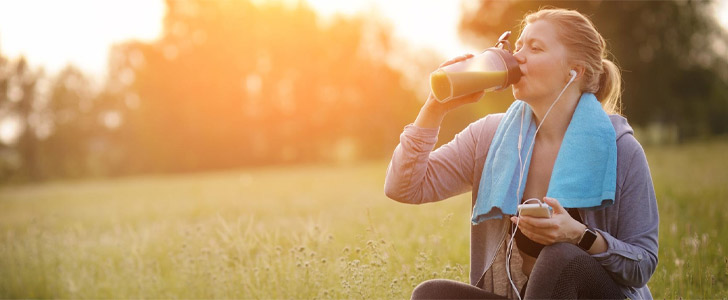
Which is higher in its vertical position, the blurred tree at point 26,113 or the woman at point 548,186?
the blurred tree at point 26,113

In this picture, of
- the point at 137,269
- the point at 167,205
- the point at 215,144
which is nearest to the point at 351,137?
the point at 215,144

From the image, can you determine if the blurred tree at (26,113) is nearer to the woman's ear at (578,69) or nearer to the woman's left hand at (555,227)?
the woman's ear at (578,69)

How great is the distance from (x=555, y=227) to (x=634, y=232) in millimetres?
421

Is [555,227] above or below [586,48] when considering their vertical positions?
below

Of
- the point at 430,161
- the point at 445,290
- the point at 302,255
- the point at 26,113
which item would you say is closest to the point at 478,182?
the point at 430,161

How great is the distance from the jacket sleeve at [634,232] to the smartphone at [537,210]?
0.30 metres

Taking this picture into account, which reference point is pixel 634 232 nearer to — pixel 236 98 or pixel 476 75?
pixel 476 75

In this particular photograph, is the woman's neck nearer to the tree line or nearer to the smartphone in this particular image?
the smartphone

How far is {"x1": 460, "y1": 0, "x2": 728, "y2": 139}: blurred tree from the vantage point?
21.6m

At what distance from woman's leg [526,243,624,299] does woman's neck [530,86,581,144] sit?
2.21 feet

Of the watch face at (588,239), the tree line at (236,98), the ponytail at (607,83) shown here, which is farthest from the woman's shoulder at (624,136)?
the tree line at (236,98)

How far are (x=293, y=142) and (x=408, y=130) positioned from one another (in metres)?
34.4

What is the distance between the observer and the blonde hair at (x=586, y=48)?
2.69 m

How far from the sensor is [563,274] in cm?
230
